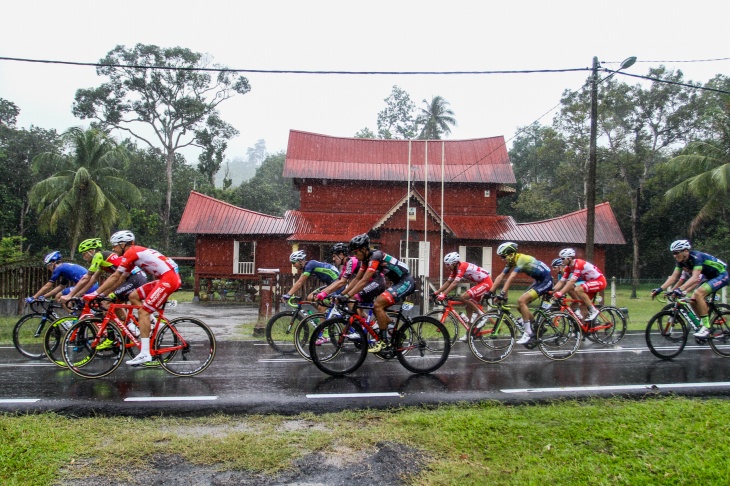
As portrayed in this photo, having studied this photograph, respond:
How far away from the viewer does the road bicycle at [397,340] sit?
7875 millimetres

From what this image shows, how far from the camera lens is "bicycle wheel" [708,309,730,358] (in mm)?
8992

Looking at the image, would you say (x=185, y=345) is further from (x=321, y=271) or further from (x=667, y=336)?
(x=667, y=336)

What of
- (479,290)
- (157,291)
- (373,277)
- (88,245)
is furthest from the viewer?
(479,290)

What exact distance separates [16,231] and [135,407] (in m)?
37.6

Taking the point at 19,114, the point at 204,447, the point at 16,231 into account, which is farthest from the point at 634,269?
the point at 19,114

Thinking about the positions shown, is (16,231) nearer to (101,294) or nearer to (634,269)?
(101,294)

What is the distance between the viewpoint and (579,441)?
4.85 metres

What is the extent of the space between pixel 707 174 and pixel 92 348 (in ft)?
99.4

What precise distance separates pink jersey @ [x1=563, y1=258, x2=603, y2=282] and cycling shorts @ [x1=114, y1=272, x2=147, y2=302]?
7.56 m

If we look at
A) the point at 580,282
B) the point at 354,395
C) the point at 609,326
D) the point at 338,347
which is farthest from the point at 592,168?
the point at 354,395

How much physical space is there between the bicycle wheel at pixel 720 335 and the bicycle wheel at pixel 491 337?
3.27m

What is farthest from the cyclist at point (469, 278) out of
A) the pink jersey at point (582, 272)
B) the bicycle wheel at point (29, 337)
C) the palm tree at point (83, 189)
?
the palm tree at point (83, 189)

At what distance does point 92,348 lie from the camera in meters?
7.59

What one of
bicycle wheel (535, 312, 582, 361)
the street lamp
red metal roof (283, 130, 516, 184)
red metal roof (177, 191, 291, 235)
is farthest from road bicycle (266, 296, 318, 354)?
red metal roof (283, 130, 516, 184)
